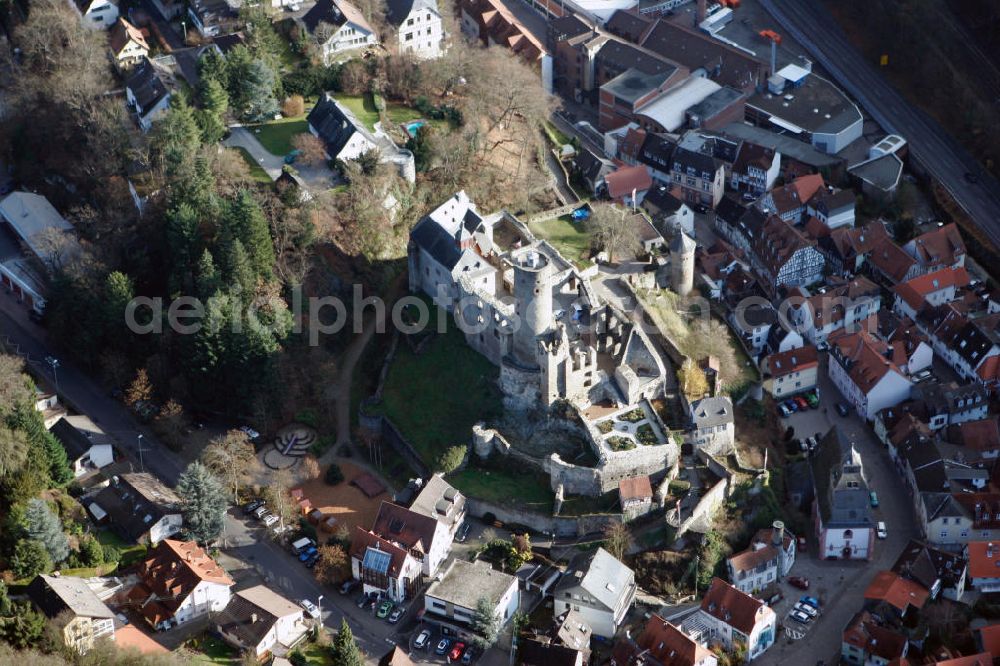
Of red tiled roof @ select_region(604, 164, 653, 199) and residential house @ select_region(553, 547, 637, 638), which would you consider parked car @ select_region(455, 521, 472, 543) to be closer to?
residential house @ select_region(553, 547, 637, 638)

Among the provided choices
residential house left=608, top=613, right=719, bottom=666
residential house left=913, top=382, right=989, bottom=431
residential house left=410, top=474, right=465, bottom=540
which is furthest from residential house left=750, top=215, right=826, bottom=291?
residential house left=608, top=613, right=719, bottom=666

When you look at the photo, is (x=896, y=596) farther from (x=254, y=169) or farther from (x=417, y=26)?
(x=417, y=26)

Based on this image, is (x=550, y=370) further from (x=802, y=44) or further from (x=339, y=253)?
(x=802, y=44)

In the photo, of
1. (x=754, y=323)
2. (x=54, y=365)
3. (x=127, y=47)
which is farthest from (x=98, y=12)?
(x=754, y=323)

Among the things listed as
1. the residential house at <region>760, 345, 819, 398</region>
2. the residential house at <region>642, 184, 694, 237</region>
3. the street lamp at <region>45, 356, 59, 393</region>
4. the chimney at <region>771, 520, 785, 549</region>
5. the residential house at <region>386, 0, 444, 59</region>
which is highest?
the residential house at <region>386, 0, 444, 59</region>

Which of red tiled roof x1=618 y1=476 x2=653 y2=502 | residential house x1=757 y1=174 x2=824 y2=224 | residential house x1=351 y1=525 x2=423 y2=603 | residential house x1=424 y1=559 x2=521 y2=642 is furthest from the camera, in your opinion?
residential house x1=757 y1=174 x2=824 y2=224

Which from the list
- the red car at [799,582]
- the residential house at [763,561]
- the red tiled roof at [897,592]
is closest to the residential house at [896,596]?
the red tiled roof at [897,592]

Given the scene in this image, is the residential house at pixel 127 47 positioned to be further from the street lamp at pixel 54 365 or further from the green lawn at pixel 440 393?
the green lawn at pixel 440 393
